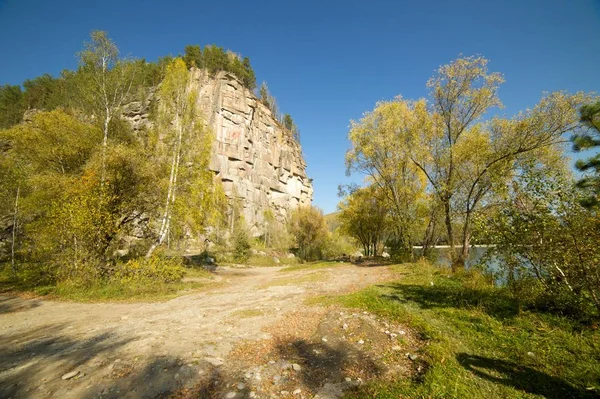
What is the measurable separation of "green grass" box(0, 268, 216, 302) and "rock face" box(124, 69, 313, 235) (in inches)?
1743

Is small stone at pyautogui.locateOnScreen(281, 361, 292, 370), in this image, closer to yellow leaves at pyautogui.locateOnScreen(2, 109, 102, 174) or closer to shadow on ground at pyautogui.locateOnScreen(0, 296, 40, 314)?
shadow on ground at pyautogui.locateOnScreen(0, 296, 40, 314)

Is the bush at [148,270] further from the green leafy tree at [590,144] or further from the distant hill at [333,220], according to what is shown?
the distant hill at [333,220]

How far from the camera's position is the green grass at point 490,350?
3.80 metres

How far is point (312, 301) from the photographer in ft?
31.1

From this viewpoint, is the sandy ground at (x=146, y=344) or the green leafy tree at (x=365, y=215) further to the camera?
the green leafy tree at (x=365, y=215)

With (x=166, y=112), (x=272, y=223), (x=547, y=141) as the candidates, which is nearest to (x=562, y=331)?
(x=547, y=141)

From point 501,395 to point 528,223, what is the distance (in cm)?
478

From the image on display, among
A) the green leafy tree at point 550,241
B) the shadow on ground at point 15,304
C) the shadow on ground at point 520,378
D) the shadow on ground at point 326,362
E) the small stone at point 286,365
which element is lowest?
the shadow on ground at point 15,304

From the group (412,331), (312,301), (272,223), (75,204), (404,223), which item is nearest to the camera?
(412,331)

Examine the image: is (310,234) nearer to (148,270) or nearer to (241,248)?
(241,248)

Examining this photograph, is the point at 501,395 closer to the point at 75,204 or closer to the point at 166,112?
the point at 75,204

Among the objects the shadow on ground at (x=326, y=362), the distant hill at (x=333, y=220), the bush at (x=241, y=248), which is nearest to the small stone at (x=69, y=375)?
the shadow on ground at (x=326, y=362)

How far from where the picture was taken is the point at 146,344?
5.87 meters

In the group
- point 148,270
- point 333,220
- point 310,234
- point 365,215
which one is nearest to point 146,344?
point 148,270
